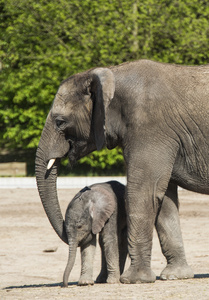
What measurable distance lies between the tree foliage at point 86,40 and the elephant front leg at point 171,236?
57.2ft

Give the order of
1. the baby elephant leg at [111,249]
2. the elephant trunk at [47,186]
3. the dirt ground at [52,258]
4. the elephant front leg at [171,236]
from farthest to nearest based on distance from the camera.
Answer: the elephant front leg at [171,236]
the elephant trunk at [47,186]
the baby elephant leg at [111,249]
the dirt ground at [52,258]

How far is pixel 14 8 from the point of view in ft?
94.6

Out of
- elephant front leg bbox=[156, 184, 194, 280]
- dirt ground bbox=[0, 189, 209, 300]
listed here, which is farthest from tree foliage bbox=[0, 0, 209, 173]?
elephant front leg bbox=[156, 184, 194, 280]

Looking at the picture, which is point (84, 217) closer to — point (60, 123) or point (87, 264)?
point (87, 264)

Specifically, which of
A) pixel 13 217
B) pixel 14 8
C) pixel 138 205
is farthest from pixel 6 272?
pixel 14 8

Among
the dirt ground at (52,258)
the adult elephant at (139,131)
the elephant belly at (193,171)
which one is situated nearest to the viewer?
the dirt ground at (52,258)

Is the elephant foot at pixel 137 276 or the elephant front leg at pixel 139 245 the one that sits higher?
the elephant front leg at pixel 139 245

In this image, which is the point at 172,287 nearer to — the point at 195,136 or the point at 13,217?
the point at 195,136

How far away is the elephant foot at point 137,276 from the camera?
27.8 ft

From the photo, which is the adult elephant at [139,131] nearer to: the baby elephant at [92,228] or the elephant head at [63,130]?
the elephant head at [63,130]

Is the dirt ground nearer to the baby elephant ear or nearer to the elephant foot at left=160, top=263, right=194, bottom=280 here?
the elephant foot at left=160, top=263, right=194, bottom=280

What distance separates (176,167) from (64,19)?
19.3 m

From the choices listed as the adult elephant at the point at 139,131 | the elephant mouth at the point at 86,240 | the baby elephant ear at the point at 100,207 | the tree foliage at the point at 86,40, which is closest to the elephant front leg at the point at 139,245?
the adult elephant at the point at 139,131

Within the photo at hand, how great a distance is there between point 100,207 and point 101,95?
1.20 metres
